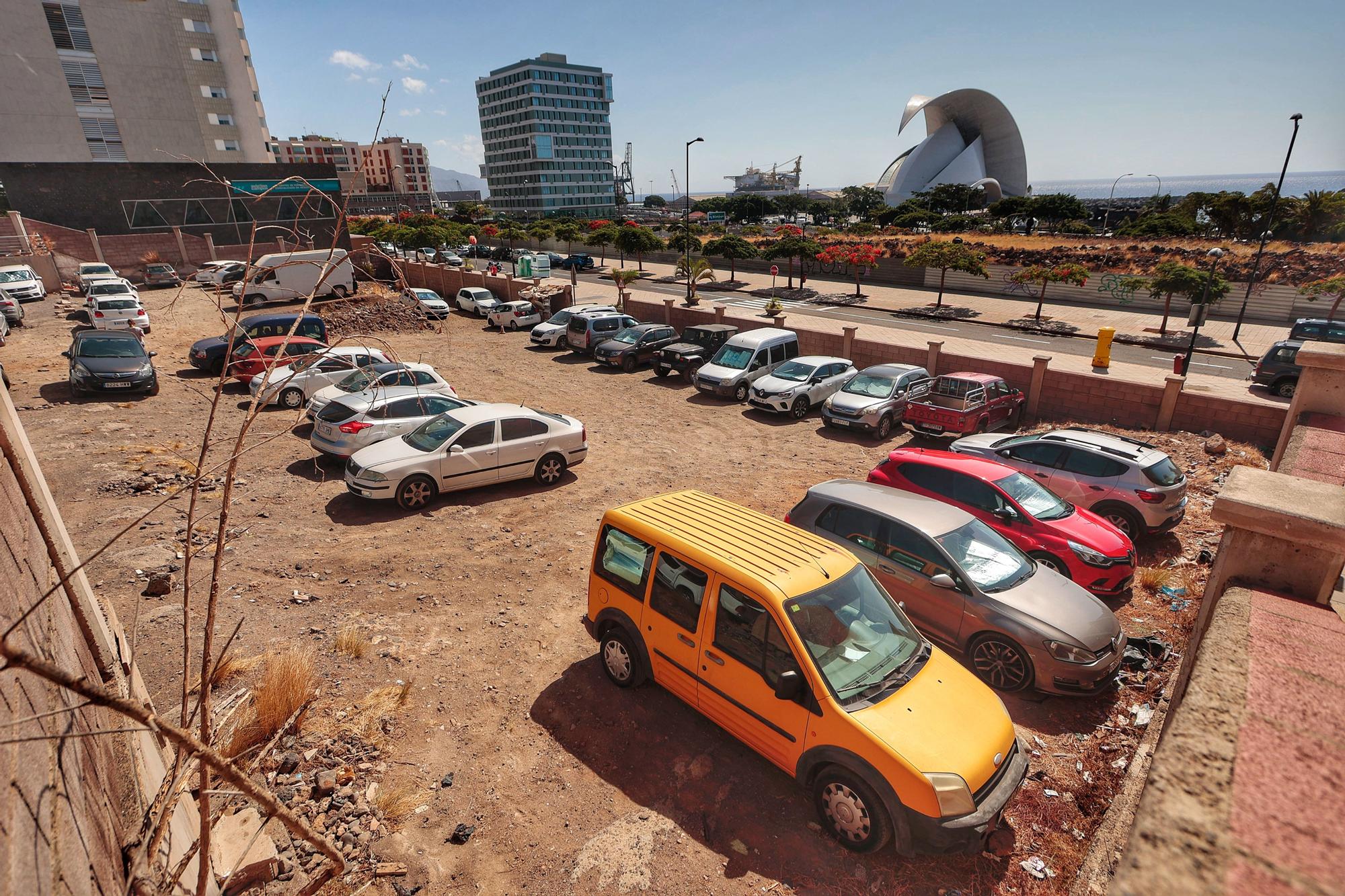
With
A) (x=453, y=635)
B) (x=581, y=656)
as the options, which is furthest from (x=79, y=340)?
(x=581, y=656)

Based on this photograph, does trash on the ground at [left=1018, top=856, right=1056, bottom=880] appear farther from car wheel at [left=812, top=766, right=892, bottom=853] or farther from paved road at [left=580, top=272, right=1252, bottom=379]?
paved road at [left=580, top=272, right=1252, bottom=379]

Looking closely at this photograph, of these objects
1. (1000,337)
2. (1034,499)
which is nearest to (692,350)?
(1034,499)

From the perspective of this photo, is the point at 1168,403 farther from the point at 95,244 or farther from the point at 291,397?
the point at 95,244

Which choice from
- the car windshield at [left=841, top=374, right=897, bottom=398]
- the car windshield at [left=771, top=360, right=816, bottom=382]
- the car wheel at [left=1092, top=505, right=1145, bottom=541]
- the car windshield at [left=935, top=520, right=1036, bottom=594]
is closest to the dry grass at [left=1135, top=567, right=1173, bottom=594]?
the car wheel at [left=1092, top=505, right=1145, bottom=541]

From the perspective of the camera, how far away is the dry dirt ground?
4.95 metres

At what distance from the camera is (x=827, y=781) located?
4961mm

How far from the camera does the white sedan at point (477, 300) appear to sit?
30.1m

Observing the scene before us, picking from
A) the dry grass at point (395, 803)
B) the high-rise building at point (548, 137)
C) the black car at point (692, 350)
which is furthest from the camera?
the high-rise building at point (548, 137)

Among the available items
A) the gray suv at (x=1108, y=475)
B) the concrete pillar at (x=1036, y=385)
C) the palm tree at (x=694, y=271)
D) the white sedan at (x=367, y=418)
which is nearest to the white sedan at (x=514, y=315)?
the palm tree at (x=694, y=271)

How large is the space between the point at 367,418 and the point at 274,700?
7365 mm

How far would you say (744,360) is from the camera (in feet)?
60.7

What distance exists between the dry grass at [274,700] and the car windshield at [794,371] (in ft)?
44.9

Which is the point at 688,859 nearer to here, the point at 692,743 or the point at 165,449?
the point at 692,743

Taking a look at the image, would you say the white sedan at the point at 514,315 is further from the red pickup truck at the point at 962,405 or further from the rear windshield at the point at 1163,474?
the rear windshield at the point at 1163,474
